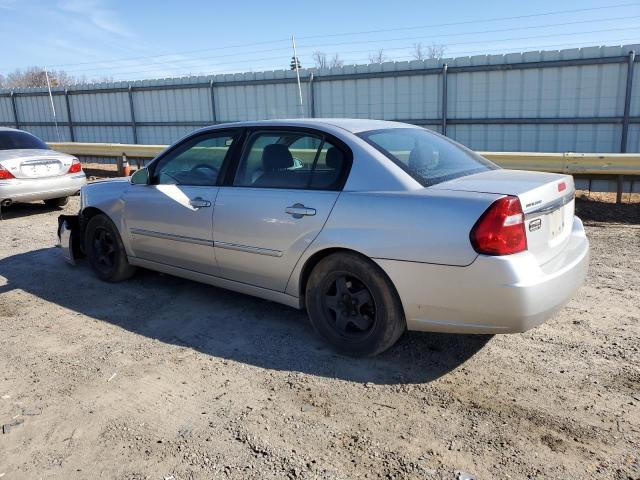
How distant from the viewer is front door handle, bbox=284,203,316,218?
3.74 metres

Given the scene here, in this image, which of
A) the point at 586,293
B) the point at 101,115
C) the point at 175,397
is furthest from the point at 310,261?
the point at 101,115

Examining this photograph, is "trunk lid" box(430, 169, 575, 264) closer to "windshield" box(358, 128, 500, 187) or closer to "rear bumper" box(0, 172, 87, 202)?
"windshield" box(358, 128, 500, 187)

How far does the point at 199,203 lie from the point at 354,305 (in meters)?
1.65

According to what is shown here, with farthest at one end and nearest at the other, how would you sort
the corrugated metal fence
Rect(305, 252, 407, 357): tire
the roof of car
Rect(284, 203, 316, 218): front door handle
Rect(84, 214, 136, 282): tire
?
the corrugated metal fence → Rect(84, 214, 136, 282): tire → the roof of car → Rect(284, 203, 316, 218): front door handle → Rect(305, 252, 407, 357): tire

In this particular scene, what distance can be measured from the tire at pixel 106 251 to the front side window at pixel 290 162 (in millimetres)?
1790

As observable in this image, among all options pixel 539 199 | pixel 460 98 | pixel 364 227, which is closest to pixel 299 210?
pixel 364 227

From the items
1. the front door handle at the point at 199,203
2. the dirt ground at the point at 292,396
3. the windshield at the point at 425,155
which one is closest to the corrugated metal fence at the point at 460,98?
the dirt ground at the point at 292,396

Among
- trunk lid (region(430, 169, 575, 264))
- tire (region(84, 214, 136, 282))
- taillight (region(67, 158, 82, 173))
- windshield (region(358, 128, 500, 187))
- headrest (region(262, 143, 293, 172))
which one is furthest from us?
taillight (region(67, 158, 82, 173))

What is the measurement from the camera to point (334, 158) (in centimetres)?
381

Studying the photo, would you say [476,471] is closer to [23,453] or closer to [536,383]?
[536,383]

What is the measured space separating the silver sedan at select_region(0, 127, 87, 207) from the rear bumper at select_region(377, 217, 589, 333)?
288 inches

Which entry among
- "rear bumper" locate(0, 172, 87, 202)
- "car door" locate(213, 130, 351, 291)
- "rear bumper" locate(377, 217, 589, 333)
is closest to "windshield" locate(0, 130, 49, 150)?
"rear bumper" locate(0, 172, 87, 202)

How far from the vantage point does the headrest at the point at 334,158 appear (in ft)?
12.4

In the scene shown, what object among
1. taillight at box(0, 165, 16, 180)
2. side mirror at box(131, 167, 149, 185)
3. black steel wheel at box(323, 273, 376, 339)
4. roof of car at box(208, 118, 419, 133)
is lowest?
black steel wheel at box(323, 273, 376, 339)
